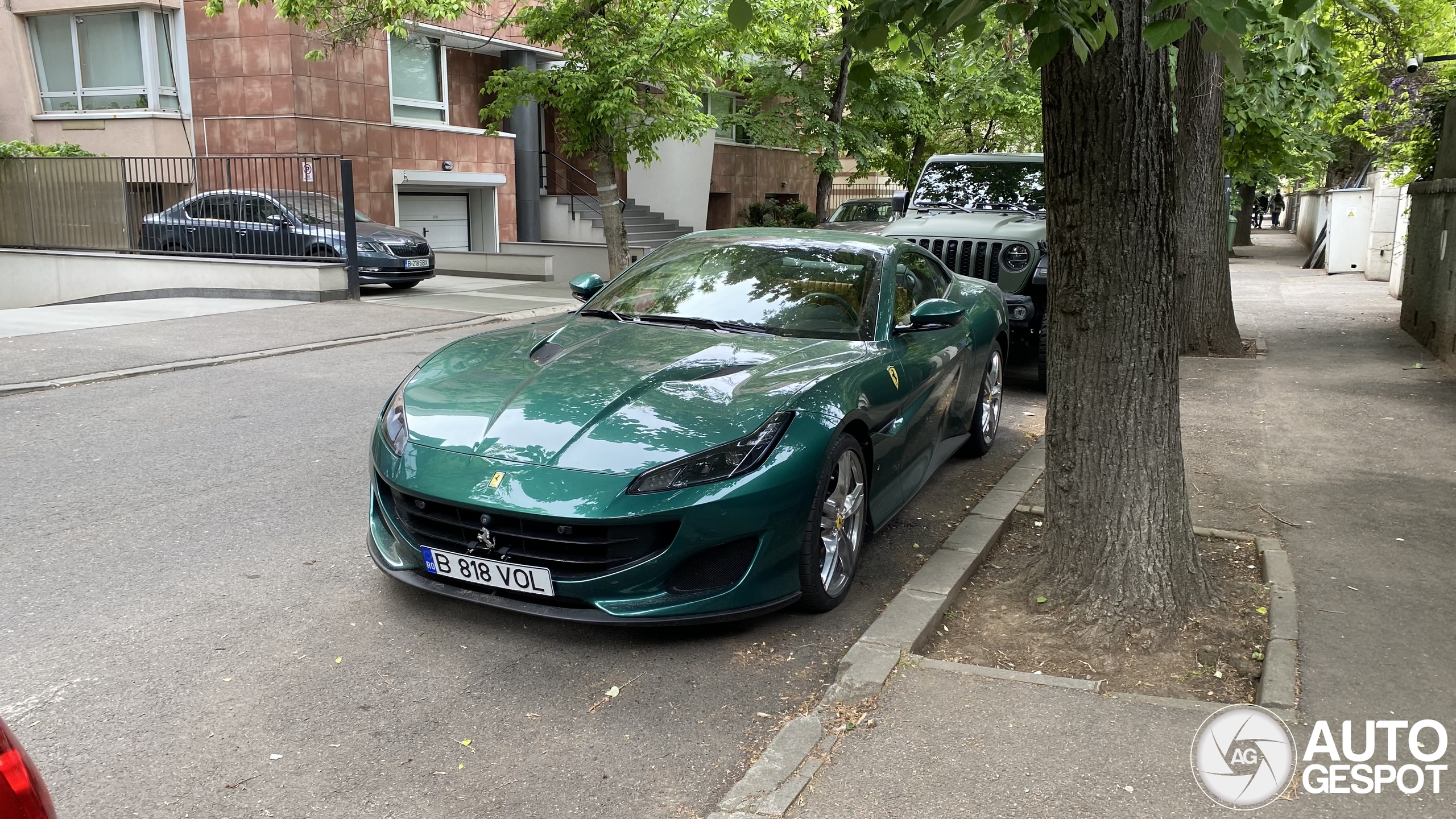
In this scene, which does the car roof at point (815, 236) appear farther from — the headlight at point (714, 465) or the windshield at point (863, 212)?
the windshield at point (863, 212)

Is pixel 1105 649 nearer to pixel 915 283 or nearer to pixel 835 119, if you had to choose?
pixel 915 283

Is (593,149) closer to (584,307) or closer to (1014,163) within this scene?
(1014,163)

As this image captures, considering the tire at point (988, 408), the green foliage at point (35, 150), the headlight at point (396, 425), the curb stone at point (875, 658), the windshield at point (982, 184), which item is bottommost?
the curb stone at point (875, 658)

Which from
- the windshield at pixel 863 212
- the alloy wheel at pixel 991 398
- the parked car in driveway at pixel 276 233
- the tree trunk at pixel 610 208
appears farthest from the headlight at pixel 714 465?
the windshield at pixel 863 212

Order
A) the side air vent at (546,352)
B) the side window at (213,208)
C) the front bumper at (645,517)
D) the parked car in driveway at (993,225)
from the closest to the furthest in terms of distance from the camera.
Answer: the front bumper at (645,517) → the side air vent at (546,352) → the parked car in driveway at (993,225) → the side window at (213,208)

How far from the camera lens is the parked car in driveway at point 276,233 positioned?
17.1 meters

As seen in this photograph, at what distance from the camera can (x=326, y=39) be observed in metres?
20.3

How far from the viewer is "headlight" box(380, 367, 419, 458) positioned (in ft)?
14.6

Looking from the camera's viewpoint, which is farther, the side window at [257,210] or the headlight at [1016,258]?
the side window at [257,210]

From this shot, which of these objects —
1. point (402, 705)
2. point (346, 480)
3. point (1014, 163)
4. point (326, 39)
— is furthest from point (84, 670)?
point (326, 39)

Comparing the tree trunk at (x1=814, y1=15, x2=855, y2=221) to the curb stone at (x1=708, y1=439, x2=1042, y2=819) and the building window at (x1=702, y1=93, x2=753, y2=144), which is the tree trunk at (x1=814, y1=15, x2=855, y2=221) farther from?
the curb stone at (x1=708, y1=439, x2=1042, y2=819)

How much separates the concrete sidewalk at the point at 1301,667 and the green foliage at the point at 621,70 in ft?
32.8

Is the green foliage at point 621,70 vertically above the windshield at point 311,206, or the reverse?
the green foliage at point 621,70

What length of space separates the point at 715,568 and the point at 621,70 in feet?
45.1
